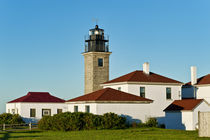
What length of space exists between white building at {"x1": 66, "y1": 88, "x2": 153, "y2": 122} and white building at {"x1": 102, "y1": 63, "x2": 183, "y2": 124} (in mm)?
6640

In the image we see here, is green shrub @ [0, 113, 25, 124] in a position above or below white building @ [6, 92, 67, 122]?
below

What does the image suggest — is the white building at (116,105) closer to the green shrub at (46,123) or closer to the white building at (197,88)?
the green shrub at (46,123)

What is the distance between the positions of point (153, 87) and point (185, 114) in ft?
31.4

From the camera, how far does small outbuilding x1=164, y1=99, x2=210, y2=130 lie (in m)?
45.1

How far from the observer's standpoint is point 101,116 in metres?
41.4

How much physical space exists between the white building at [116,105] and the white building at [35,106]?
674 inches

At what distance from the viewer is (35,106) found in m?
63.5

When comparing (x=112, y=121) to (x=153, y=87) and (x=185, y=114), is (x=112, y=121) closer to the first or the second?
(x=185, y=114)

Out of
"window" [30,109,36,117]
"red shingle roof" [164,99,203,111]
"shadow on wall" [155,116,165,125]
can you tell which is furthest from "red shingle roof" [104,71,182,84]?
"window" [30,109,36,117]

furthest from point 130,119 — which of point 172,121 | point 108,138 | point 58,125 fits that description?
point 108,138

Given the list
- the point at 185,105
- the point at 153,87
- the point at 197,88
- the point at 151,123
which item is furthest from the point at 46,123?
the point at 197,88

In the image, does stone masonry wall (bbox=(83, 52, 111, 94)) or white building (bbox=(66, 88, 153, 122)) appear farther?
stone masonry wall (bbox=(83, 52, 111, 94))

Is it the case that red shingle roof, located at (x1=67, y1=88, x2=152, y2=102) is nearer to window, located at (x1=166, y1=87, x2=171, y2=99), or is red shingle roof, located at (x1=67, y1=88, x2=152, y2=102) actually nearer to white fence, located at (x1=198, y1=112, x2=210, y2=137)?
window, located at (x1=166, y1=87, x2=171, y2=99)

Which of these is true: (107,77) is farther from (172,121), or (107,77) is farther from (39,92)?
(172,121)
